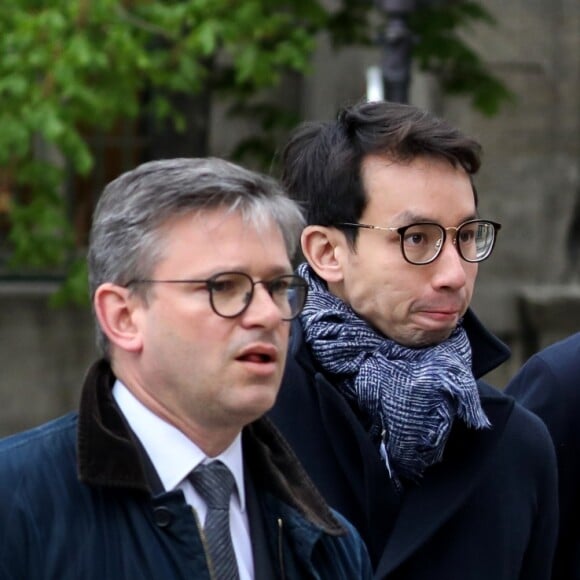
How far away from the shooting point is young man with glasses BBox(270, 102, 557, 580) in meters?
3.63

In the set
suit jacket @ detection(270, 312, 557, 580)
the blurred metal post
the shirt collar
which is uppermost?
the blurred metal post

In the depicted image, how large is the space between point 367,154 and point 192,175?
39.2 inches

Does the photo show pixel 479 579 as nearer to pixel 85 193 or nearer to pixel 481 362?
pixel 481 362

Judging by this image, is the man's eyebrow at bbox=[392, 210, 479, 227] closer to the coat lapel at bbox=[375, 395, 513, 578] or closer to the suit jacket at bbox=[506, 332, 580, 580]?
the coat lapel at bbox=[375, 395, 513, 578]

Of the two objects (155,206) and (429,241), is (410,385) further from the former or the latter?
(155,206)

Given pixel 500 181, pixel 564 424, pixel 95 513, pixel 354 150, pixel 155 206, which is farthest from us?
pixel 500 181

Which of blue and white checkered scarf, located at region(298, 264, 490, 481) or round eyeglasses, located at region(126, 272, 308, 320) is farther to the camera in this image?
blue and white checkered scarf, located at region(298, 264, 490, 481)

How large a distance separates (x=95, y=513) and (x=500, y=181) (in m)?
8.88

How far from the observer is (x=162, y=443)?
9.18 feet

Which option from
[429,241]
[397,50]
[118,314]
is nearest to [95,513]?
[118,314]

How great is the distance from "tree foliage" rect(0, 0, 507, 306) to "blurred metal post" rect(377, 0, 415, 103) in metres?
0.59

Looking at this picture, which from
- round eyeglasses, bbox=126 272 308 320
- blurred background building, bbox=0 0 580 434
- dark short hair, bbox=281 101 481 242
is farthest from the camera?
blurred background building, bbox=0 0 580 434

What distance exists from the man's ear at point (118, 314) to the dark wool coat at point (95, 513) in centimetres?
9

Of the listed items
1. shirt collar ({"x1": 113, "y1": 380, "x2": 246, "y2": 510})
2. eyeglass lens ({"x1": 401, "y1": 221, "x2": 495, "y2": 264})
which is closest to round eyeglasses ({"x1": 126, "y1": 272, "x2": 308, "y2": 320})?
shirt collar ({"x1": 113, "y1": 380, "x2": 246, "y2": 510})
